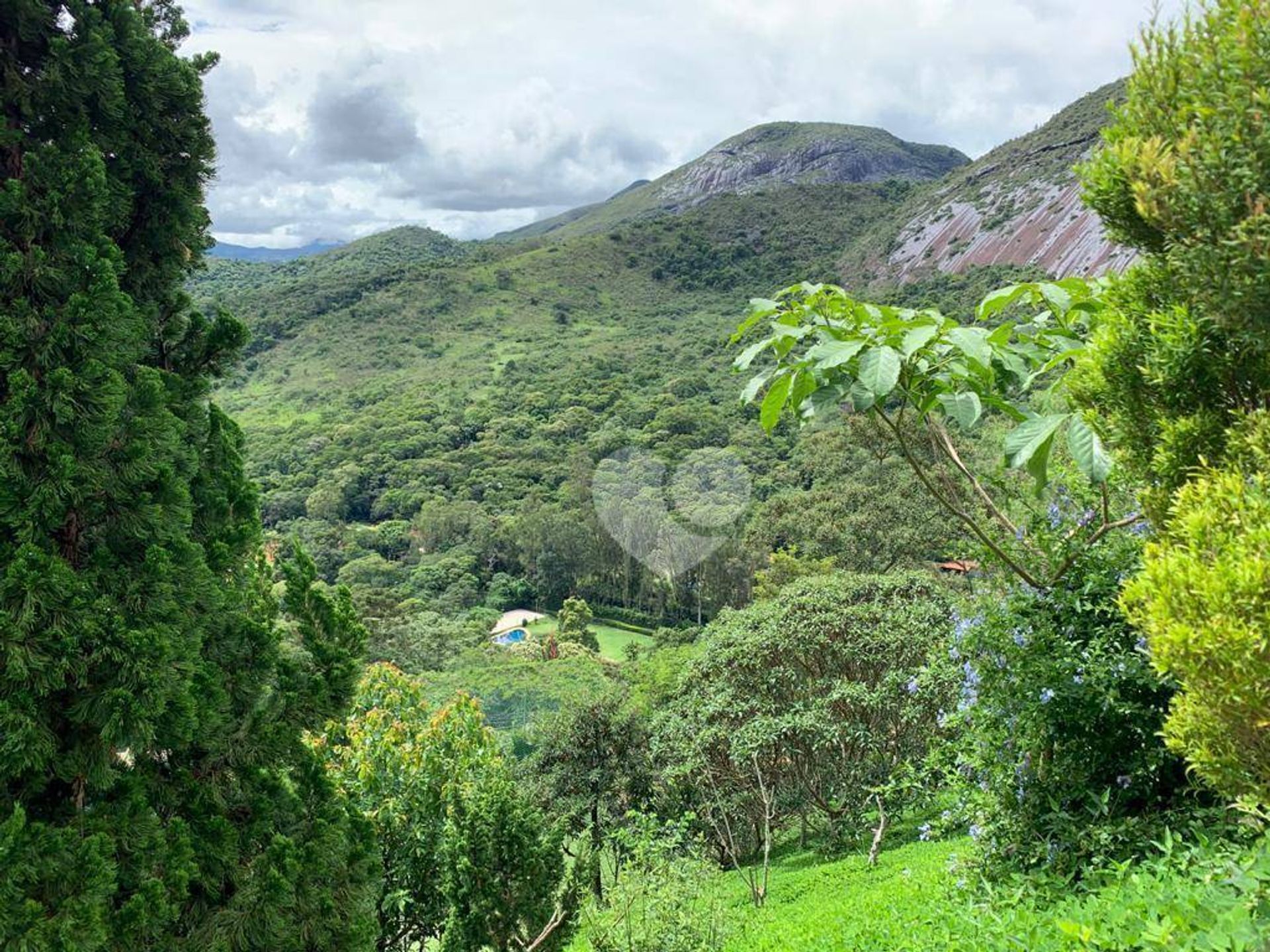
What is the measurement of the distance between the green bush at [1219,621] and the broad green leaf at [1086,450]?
172 mm

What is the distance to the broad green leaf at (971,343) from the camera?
1721 mm

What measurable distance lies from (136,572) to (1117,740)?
390 cm

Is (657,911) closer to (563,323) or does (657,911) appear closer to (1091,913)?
(1091,913)

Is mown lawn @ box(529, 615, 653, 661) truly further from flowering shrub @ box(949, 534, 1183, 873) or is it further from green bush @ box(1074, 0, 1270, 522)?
green bush @ box(1074, 0, 1270, 522)

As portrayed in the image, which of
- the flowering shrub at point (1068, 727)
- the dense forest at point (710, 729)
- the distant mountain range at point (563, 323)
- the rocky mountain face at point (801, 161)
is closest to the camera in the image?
the dense forest at point (710, 729)

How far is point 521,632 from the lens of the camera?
39.5 metres

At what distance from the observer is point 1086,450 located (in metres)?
1.76

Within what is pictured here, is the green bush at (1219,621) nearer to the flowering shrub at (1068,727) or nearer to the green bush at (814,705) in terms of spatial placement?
the flowering shrub at (1068,727)

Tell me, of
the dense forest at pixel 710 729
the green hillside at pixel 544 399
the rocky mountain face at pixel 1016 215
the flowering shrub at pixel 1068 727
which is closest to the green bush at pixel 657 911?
the dense forest at pixel 710 729

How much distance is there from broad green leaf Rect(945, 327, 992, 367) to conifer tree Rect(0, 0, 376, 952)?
3008mm

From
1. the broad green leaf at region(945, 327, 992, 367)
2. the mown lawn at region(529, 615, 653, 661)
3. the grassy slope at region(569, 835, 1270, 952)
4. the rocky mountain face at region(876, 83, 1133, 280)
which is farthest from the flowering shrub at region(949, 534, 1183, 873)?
the rocky mountain face at region(876, 83, 1133, 280)

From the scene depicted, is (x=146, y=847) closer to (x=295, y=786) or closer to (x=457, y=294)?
(x=295, y=786)

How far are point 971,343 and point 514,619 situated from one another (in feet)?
139

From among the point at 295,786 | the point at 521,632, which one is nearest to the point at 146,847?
the point at 295,786
